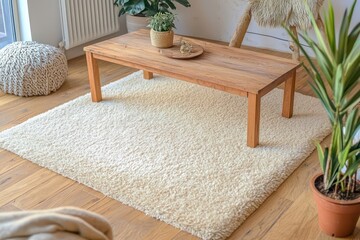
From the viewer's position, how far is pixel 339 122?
1.78 meters

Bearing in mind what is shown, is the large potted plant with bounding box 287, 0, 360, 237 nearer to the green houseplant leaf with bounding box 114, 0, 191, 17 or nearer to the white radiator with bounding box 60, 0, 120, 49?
the green houseplant leaf with bounding box 114, 0, 191, 17

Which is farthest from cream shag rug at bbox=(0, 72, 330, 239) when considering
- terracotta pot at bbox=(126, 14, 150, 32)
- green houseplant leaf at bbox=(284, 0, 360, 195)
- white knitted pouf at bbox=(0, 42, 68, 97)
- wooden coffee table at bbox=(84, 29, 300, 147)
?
terracotta pot at bbox=(126, 14, 150, 32)

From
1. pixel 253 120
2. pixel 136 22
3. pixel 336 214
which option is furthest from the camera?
pixel 136 22

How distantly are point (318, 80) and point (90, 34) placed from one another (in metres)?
2.67

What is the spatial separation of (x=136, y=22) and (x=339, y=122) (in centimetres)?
272

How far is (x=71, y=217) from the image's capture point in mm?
1175

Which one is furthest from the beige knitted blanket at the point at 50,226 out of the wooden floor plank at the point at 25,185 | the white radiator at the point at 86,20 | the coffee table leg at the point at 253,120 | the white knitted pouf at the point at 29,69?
the white radiator at the point at 86,20

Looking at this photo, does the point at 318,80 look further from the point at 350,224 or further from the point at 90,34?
the point at 90,34

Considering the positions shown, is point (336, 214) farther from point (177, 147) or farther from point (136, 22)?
point (136, 22)

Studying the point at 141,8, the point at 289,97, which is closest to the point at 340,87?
the point at 289,97

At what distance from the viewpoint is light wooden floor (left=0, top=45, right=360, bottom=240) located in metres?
2.03

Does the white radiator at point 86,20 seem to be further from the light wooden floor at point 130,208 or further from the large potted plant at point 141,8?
the light wooden floor at point 130,208

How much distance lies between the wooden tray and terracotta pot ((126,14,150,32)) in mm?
1223

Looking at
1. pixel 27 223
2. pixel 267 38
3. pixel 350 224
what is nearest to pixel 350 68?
pixel 350 224
